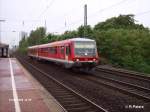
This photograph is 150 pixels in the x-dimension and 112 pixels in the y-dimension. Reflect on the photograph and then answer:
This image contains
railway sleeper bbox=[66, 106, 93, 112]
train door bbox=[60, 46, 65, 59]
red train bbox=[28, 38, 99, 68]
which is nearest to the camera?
railway sleeper bbox=[66, 106, 93, 112]

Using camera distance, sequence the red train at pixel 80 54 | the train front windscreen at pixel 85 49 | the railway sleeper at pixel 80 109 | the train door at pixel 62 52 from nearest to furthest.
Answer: the railway sleeper at pixel 80 109
the red train at pixel 80 54
the train front windscreen at pixel 85 49
the train door at pixel 62 52

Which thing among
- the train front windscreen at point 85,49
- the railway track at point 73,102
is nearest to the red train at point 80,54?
the train front windscreen at point 85,49

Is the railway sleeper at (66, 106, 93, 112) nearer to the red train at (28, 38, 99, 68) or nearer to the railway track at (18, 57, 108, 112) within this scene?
the railway track at (18, 57, 108, 112)

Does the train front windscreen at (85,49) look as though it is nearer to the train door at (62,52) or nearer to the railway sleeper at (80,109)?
the train door at (62,52)

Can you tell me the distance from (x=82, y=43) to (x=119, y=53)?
532 inches

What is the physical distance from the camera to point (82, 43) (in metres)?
24.6

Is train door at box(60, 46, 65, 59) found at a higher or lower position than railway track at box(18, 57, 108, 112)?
higher

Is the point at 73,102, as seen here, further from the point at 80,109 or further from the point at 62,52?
the point at 62,52

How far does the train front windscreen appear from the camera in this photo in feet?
78.8

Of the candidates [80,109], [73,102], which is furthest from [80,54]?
[80,109]

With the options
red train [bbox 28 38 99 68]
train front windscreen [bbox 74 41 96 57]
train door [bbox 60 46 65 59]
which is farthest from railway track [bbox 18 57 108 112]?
train door [bbox 60 46 65 59]

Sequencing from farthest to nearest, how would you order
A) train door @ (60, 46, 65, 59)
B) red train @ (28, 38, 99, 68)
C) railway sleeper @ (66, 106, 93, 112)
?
1. train door @ (60, 46, 65, 59)
2. red train @ (28, 38, 99, 68)
3. railway sleeper @ (66, 106, 93, 112)

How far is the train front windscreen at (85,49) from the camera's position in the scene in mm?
24003

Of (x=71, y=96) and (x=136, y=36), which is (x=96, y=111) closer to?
→ (x=71, y=96)
